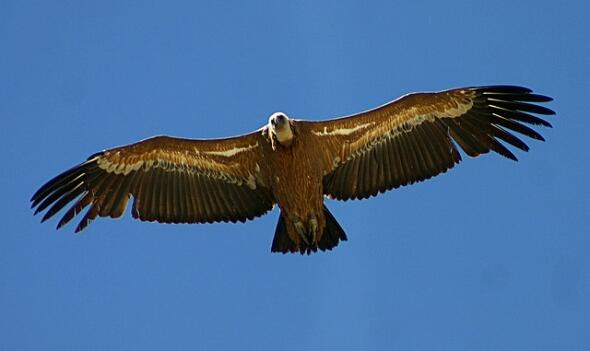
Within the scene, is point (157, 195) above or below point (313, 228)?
above

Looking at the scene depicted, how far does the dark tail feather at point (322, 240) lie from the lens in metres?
Result: 21.5

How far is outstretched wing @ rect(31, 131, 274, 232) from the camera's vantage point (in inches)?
859

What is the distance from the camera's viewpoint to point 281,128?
827 inches

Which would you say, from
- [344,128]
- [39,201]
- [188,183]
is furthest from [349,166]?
[39,201]

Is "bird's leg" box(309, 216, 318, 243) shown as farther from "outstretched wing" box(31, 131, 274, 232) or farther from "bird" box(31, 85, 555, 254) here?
"outstretched wing" box(31, 131, 274, 232)

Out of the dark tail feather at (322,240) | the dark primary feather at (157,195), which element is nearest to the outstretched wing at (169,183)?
the dark primary feather at (157,195)

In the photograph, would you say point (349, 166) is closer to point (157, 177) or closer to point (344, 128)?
point (344, 128)

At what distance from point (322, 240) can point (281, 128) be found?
1586 mm

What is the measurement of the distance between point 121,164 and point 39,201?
1.18 metres

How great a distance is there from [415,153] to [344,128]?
1.01 meters

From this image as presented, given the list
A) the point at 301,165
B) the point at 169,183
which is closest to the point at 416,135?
the point at 301,165

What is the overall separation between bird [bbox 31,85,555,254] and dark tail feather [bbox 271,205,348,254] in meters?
0.01

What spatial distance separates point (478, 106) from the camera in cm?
2188

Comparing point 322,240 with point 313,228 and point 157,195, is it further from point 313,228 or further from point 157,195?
point 157,195
